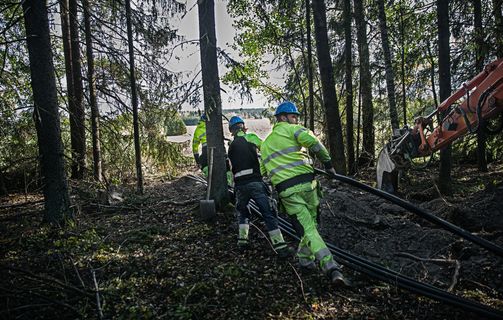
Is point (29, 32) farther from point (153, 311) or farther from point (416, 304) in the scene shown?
point (416, 304)

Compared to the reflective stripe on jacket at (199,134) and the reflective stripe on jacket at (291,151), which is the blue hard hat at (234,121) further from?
the reflective stripe on jacket at (199,134)

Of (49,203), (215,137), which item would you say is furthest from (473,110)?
(49,203)

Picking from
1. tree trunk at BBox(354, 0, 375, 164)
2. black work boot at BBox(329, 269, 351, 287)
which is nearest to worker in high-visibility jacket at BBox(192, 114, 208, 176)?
black work boot at BBox(329, 269, 351, 287)

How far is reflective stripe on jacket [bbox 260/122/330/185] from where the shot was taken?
441cm

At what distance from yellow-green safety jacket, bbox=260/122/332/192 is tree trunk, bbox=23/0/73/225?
Result: 4283 mm

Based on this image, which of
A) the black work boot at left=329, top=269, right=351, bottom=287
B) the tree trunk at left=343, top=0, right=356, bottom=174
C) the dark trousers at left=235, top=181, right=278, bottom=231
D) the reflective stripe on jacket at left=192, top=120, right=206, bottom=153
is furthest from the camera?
the tree trunk at left=343, top=0, right=356, bottom=174

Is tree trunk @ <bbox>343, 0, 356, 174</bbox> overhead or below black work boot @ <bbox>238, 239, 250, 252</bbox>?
overhead

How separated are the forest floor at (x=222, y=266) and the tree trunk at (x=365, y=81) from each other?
5754mm

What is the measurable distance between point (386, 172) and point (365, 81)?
595 cm

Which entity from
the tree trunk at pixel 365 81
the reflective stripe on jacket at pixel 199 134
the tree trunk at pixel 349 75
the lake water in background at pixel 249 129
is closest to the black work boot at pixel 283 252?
the reflective stripe on jacket at pixel 199 134

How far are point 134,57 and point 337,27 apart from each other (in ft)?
23.5

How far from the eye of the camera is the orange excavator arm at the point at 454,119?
4.80 meters

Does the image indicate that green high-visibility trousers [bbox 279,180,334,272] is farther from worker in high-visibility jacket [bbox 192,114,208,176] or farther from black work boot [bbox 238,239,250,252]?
worker in high-visibility jacket [bbox 192,114,208,176]

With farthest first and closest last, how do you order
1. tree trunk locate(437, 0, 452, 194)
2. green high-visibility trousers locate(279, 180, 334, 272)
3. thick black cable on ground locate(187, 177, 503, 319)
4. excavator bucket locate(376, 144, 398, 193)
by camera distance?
tree trunk locate(437, 0, 452, 194)
excavator bucket locate(376, 144, 398, 193)
green high-visibility trousers locate(279, 180, 334, 272)
thick black cable on ground locate(187, 177, 503, 319)
